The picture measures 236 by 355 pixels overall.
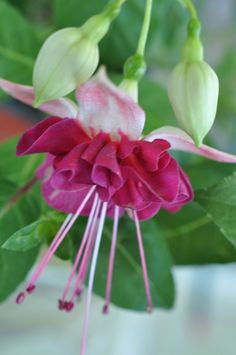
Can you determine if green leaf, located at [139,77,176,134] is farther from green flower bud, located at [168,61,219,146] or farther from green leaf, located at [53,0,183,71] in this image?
green flower bud, located at [168,61,219,146]

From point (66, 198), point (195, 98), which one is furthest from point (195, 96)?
point (66, 198)

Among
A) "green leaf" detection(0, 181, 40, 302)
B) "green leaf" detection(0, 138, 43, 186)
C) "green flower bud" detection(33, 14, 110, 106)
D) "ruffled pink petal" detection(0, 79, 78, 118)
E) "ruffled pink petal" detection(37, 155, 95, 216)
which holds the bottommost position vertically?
A: "green leaf" detection(0, 138, 43, 186)

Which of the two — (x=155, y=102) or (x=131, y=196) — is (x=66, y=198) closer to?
(x=131, y=196)

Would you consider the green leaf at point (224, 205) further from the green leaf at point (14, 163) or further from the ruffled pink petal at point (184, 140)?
the green leaf at point (14, 163)

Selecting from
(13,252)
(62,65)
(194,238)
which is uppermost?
(62,65)

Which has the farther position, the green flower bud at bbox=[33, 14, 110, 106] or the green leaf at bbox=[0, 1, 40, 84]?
the green leaf at bbox=[0, 1, 40, 84]

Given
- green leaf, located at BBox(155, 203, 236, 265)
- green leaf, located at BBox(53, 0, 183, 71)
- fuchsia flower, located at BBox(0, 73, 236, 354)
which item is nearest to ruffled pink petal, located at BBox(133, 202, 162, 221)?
fuchsia flower, located at BBox(0, 73, 236, 354)

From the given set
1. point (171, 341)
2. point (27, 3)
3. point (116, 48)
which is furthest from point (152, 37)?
point (27, 3)

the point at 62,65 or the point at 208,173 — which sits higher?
the point at 62,65
